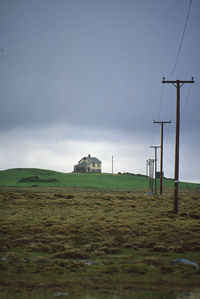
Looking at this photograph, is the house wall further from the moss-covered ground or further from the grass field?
the grass field

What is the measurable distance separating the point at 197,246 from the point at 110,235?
16.4 feet

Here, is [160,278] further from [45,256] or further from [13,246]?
[13,246]

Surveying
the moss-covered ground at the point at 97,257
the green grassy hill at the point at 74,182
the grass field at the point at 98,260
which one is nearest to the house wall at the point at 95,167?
the green grassy hill at the point at 74,182

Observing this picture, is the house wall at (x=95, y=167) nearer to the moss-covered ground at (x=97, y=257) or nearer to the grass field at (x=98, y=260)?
the moss-covered ground at (x=97, y=257)

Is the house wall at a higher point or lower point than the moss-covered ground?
higher

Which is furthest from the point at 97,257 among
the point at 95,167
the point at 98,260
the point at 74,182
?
the point at 95,167

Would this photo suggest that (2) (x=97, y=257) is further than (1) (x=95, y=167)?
No

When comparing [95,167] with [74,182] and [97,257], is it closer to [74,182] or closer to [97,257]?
[74,182]

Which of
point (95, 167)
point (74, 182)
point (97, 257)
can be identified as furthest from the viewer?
point (95, 167)

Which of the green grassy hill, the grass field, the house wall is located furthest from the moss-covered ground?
the house wall

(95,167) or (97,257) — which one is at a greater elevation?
(95,167)

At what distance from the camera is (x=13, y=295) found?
8.01m

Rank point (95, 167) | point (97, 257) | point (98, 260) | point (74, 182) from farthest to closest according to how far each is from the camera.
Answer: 1. point (95, 167)
2. point (74, 182)
3. point (97, 257)
4. point (98, 260)

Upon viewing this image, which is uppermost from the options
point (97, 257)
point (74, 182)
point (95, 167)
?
point (95, 167)
